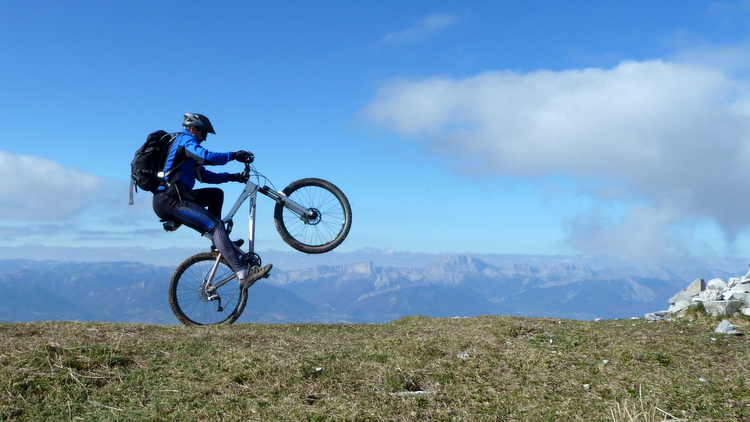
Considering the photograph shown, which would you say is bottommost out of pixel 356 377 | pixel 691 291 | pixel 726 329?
pixel 356 377

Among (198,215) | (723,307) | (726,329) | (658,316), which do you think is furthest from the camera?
(658,316)

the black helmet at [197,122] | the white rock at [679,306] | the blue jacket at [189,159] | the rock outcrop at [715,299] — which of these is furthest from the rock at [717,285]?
the black helmet at [197,122]

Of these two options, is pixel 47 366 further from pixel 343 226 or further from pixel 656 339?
pixel 656 339

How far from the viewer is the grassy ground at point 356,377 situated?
670 centimetres

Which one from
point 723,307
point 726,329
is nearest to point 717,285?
point 723,307

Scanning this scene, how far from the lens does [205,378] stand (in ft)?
24.4

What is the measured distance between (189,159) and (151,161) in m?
0.80

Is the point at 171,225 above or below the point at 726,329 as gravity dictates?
above

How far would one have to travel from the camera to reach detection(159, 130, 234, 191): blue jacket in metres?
11.5

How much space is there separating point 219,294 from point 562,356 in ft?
26.0

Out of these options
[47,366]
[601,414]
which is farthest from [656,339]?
[47,366]

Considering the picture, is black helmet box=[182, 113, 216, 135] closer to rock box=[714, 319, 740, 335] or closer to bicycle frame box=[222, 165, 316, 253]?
bicycle frame box=[222, 165, 316, 253]

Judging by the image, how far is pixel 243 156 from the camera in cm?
1223

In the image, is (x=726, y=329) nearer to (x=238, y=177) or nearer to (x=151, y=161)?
(x=238, y=177)
